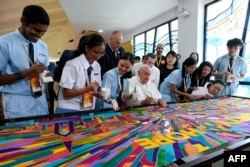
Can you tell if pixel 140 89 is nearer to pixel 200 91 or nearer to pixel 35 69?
pixel 200 91

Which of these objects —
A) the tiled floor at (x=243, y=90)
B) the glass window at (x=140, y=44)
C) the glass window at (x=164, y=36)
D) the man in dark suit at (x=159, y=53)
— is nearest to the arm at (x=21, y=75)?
the man in dark suit at (x=159, y=53)

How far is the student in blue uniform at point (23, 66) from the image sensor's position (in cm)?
135

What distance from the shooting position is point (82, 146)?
37.3 inches

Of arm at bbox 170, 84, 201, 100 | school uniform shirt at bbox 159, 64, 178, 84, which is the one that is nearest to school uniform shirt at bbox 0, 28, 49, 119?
arm at bbox 170, 84, 201, 100

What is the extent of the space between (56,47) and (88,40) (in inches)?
393

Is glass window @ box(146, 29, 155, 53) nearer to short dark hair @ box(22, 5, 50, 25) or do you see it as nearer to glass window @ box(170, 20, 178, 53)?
glass window @ box(170, 20, 178, 53)

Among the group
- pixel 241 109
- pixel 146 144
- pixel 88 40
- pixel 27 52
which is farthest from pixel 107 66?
pixel 146 144

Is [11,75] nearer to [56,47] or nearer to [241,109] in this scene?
[241,109]

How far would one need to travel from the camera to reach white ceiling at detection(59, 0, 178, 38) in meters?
5.16

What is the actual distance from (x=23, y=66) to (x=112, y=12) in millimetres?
4940

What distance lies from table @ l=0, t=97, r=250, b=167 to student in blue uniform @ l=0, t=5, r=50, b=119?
0.53 feet

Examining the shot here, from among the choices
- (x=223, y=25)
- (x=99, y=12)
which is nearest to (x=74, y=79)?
(x=223, y=25)

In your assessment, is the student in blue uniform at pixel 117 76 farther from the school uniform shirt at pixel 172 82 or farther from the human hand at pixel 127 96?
the school uniform shirt at pixel 172 82

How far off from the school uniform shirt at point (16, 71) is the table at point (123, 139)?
0.46ft
